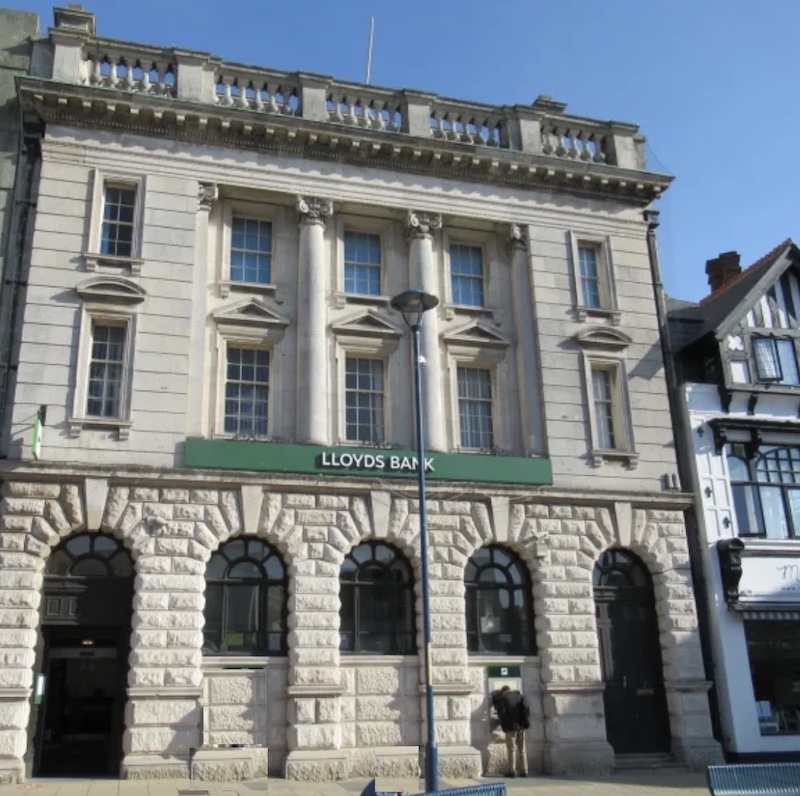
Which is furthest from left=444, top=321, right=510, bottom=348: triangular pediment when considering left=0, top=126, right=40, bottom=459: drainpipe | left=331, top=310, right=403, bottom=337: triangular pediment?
left=0, top=126, right=40, bottom=459: drainpipe

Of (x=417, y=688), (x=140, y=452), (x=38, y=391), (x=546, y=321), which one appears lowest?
(x=417, y=688)

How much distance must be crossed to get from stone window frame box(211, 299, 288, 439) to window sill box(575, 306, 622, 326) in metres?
7.66

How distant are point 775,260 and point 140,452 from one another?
57.2ft

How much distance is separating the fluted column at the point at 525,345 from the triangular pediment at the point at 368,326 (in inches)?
128

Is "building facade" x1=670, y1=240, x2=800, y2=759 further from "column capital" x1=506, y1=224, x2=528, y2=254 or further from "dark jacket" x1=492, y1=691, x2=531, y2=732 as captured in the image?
"dark jacket" x1=492, y1=691, x2=531, y2=732

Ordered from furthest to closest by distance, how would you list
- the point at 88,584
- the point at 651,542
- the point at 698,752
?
the point at 651,542 → the point at 698,752 → the point at 88,584

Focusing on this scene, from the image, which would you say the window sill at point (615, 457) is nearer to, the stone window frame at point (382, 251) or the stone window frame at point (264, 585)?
the stone window frame at point (382, 251)

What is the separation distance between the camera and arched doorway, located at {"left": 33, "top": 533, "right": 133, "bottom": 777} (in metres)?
17.8

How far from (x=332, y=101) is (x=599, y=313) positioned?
8854 millimetres

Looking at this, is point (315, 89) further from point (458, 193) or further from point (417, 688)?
point (417, 688)

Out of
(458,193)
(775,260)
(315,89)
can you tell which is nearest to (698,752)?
(775,260)

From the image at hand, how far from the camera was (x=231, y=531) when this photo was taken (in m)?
19.0

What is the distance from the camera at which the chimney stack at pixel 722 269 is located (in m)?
29.8

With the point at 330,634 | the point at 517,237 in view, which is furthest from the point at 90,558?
the point at 517,237
